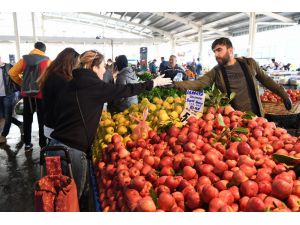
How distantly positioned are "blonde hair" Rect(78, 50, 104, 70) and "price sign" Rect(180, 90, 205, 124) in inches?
31.6

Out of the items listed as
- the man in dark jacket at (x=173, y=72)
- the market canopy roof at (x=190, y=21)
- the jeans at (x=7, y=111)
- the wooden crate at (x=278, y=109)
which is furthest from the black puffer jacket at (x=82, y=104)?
the market canopy roof at (x=190, y=21)

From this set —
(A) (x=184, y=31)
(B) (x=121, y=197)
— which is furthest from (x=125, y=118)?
(A) (x=184, y=31)

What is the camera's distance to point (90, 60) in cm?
238

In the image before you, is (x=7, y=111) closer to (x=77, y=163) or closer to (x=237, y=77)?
(x=77, y=163)

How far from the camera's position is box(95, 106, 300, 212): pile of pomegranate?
1433 mm

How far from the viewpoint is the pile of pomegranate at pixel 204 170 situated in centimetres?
143

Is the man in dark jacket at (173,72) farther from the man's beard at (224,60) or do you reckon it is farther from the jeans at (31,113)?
the man's beard at (224,60)

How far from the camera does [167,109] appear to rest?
293cm

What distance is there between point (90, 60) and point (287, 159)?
156 cm

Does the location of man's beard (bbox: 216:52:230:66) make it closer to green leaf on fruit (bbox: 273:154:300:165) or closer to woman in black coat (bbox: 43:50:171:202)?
woman in black coat (bbox: 43:50:171:202)

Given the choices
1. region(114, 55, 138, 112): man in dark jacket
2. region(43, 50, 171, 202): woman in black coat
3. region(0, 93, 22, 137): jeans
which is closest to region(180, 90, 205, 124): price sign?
region(43, 50, 171, 202): woman in black coat

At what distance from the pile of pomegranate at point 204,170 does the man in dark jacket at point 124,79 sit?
1921mm

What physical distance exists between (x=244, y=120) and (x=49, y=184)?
4.97 feet
